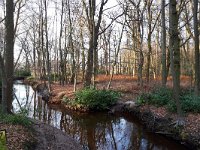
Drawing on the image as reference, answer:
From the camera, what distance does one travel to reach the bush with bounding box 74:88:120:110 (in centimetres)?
2059

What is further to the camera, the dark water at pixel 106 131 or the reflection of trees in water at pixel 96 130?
the reflection of trees in water at pixel 96 130

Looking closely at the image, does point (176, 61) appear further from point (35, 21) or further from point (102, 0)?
point (35, 21)

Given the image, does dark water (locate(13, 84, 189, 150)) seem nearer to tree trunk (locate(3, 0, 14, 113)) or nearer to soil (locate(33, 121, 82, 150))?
soil (locate(33, 121, 82, 150))

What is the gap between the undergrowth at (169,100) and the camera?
15.3 meters

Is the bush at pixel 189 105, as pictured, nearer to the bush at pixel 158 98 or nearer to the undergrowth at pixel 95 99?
the bush at pixel 158 98

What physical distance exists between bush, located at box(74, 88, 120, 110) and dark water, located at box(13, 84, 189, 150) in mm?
818

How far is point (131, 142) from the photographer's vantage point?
13617mm

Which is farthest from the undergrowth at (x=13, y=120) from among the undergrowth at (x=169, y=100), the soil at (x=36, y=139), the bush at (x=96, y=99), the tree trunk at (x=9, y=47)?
the bush at (x=96, y=99)

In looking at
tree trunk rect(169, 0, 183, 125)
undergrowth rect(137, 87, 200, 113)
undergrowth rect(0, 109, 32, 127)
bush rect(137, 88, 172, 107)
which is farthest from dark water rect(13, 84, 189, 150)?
undergrowth rect(0, 109, 32, 127)

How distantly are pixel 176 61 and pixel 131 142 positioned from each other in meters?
4.14

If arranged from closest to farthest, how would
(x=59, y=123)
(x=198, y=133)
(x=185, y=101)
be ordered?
1. (x=198, y=133)
2. (x=185, y=101)
3. (x=59, y=123)

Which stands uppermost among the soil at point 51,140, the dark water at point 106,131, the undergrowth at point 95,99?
the undergrowth at point 95,99

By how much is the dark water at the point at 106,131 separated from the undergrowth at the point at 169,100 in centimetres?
155

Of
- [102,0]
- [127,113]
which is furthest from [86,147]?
[102,0]
